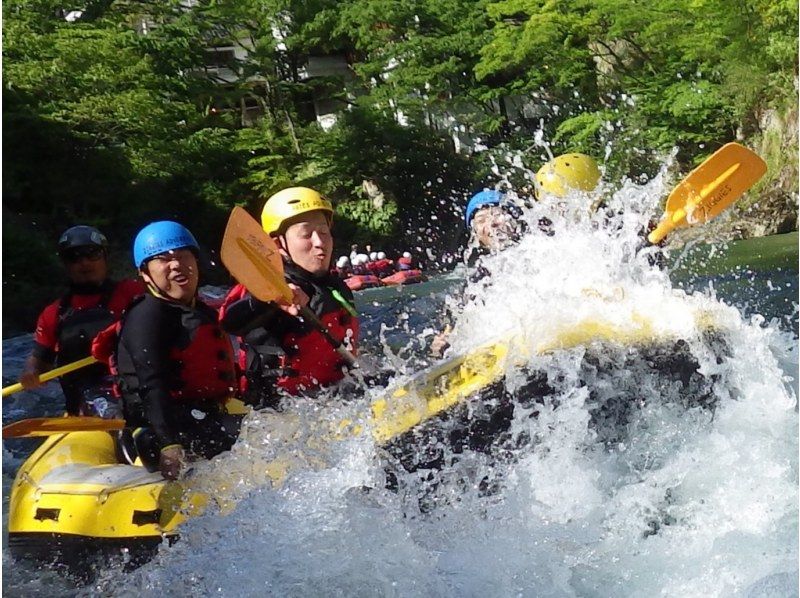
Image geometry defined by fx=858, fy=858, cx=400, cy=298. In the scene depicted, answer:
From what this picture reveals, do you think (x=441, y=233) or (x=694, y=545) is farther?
(x=441, y=233)

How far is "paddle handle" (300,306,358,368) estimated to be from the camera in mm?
3209

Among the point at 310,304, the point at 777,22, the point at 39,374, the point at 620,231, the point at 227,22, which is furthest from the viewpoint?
the point at 227,22

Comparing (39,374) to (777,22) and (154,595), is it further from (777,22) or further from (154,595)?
(777,22)

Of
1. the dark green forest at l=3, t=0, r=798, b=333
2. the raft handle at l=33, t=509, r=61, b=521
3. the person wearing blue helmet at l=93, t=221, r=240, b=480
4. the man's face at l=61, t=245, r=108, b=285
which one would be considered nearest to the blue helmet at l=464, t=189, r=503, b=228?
the person wearing blue helmet at l=93, t=221, r=240, b=480

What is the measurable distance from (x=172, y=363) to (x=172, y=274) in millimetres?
338

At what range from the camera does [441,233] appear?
2305 cm

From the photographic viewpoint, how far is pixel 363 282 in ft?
51.4

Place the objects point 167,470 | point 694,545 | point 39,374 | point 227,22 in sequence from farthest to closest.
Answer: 1. point 227,22
2. point 39,374
3. point 167,470
4. point 694,545

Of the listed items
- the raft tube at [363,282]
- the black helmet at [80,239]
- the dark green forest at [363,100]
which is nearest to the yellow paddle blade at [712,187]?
the black helmet at [80,239]

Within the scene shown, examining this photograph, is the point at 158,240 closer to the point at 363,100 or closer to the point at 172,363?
the point at 172,363

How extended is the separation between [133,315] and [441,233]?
65.9 ft

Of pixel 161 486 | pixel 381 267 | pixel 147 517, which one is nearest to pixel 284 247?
pixel 161 486

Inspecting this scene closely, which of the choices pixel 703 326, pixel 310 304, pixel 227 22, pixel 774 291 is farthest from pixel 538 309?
pixel 227 22

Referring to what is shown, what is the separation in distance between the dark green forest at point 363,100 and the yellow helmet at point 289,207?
44.8 ft
